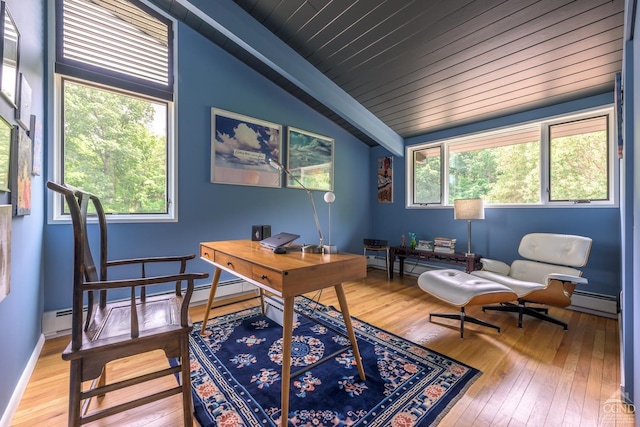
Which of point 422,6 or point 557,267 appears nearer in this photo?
point 422,6

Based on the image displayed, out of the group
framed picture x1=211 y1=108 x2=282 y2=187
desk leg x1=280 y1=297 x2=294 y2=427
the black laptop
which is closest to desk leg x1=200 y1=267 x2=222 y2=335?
the black laptop

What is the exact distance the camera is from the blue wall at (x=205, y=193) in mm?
2278

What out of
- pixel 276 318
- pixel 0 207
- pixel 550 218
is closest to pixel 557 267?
pixel 550 218

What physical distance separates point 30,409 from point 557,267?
13.7 feet

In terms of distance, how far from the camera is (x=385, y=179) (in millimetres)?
4609

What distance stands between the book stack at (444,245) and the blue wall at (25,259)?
399cm

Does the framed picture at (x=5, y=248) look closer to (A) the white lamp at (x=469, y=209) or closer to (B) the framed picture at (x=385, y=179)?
(A) the white lamp at (x=469, y=209)

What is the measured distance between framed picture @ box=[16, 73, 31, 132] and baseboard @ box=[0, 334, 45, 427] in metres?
1.49

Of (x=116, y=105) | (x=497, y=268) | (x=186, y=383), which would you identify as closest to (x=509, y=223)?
(x=497, y=268)

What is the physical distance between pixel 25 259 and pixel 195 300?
148cm

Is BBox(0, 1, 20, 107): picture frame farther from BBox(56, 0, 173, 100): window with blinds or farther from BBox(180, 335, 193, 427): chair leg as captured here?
BBox(180, 335, 193, 427): chair leg

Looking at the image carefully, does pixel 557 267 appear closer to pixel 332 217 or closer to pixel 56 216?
pixel 332 217

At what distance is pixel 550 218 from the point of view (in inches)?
116
